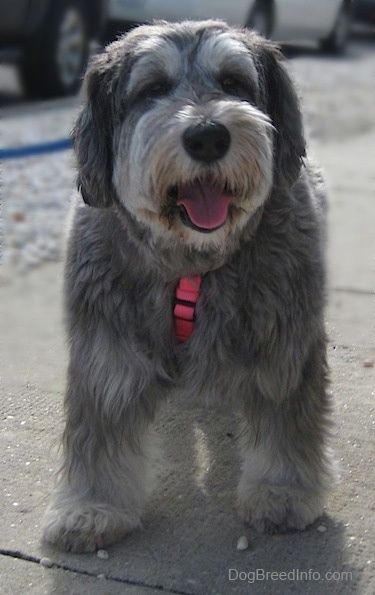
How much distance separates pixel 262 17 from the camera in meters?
9.30

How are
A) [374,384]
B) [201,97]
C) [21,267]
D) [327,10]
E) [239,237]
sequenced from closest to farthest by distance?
1. [201,97]
2. [239,237]
3. [374,384]
4. [21,267]
5. [327,10]

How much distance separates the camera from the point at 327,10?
9031mm

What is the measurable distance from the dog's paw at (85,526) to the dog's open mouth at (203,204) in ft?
3.24

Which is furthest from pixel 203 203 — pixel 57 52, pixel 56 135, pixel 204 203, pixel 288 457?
pixel 57 52

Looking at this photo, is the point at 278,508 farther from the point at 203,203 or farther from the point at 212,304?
the point at 203,203

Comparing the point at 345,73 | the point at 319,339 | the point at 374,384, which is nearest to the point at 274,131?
the point at 319,339

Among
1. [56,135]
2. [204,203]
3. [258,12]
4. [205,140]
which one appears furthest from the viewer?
[258,12]

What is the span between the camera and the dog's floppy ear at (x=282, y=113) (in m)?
3.07

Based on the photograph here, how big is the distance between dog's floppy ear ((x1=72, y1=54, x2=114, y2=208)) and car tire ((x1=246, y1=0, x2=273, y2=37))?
6.43m

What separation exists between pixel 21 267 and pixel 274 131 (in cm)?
287

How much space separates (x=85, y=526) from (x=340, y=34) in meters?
8.72

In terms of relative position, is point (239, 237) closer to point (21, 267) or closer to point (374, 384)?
point (374, 384)

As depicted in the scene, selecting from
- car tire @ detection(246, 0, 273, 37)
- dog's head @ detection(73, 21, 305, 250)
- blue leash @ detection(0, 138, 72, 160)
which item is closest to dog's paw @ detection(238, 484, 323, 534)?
dog's head @ detection(73, 21, 305, 250)

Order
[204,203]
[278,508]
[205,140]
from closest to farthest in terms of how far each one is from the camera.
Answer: [205,140]
[204,203]
[278,508]
